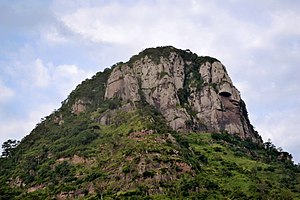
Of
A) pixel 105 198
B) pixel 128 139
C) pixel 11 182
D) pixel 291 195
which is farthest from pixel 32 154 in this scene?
pixel 291 195

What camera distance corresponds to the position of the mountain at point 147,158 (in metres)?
128

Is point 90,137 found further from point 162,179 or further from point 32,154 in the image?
point 162,179

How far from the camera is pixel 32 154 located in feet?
558

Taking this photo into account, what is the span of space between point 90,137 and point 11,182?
31218mm

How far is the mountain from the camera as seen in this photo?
5059 inches

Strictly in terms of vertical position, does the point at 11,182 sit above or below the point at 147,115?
below

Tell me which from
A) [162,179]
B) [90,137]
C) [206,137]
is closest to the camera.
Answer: [162,179]

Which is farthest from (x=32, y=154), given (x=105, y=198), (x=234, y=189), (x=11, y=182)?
(x=234, y=189)

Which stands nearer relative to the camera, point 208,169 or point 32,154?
point 208,169

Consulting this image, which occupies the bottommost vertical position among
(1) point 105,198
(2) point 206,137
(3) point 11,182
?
(1) point 105,198

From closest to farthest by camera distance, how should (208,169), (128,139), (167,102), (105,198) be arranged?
Answer: (105,198) < (208,169) < (128,139) < (167,102)

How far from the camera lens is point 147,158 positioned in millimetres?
137125

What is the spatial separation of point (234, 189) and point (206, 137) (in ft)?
176

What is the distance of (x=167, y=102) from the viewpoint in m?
196
